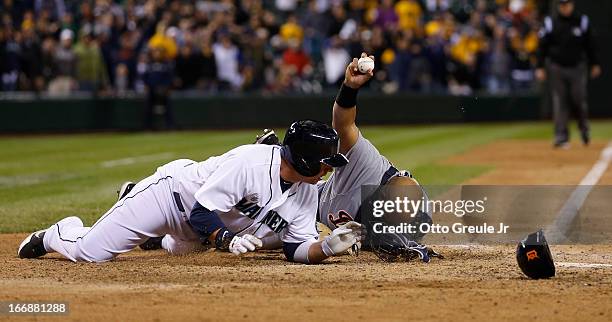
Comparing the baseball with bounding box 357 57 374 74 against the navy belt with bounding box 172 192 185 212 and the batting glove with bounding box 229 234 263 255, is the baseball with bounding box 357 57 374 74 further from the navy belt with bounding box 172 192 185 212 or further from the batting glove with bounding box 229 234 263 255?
the navy belt with bounding box 172 192 185 212

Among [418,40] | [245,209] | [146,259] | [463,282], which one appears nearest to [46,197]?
[146,259]

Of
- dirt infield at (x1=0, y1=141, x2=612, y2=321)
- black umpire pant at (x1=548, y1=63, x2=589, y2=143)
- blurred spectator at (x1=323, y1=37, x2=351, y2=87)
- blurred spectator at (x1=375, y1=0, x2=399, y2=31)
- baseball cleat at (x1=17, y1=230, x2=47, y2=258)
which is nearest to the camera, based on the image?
dirt infield at (x1=0, y1=141, x2=612, y2=321)

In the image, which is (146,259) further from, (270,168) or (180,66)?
(180,66)

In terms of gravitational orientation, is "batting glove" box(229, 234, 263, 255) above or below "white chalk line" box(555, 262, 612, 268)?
above

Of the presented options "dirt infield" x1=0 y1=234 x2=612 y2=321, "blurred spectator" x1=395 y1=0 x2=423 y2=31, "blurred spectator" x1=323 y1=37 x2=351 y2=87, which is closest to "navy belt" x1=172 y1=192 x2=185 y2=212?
"dirt infield" x1=0 y1=234 x2=612 y2=321

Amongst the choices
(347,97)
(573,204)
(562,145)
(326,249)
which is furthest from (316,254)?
(562,145)

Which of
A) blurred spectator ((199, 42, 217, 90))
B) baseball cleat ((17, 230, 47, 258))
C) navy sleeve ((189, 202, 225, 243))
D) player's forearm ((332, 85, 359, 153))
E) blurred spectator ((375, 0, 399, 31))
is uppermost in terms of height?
player's forearm ((332, 85, 359, 153))

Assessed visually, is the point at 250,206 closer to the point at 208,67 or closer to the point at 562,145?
the point at 562,145
